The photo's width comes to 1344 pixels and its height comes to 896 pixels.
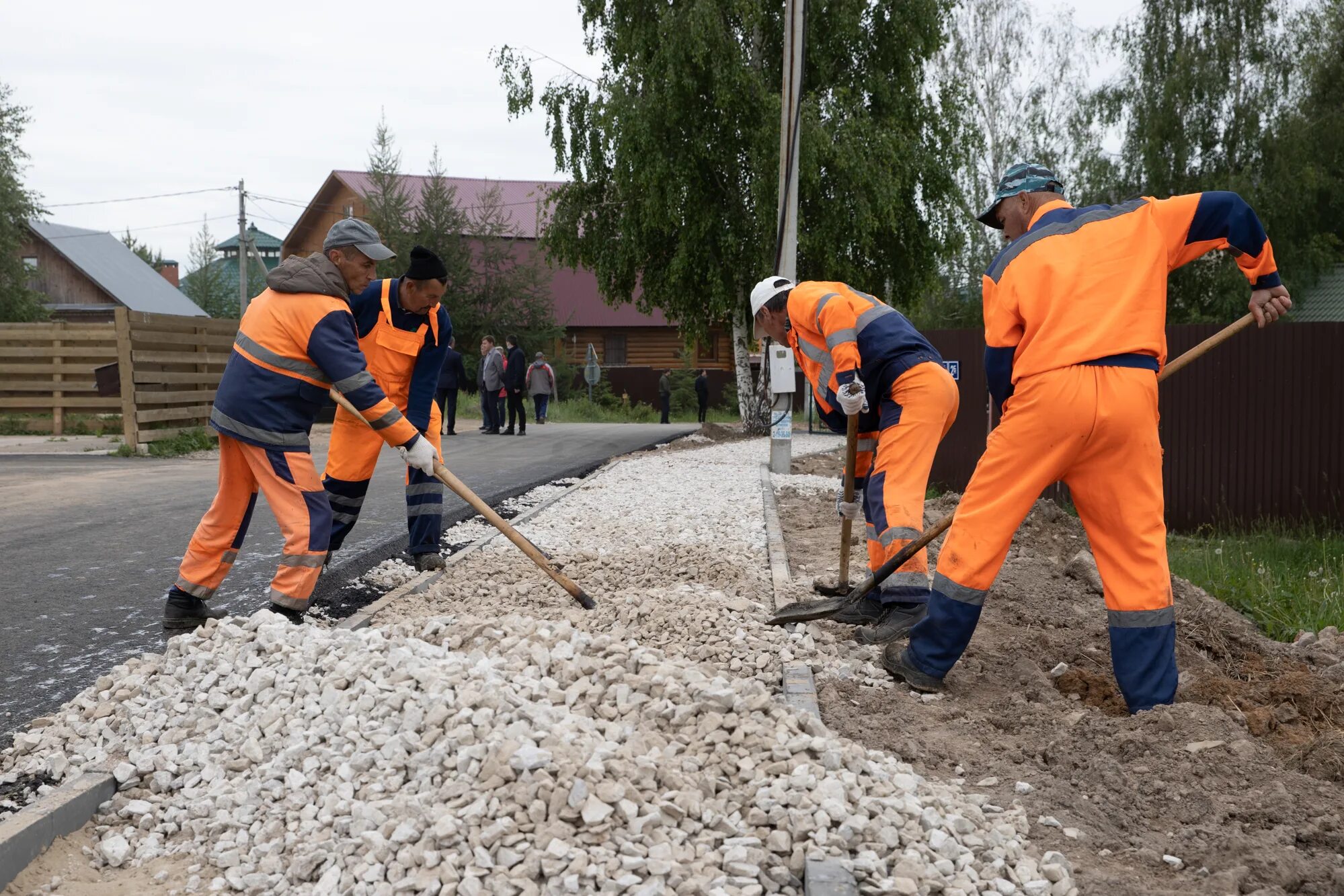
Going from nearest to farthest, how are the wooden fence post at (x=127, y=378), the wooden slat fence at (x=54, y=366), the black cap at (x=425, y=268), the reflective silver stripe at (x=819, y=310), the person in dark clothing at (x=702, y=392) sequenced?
the reflective silver stripe at (x=819, y=310)
the black cap at (x=425, y=268)
the wooden fence post at (x=127, y=378)
the wooden slat fence at (x=54, y=366)
the person in dark clothing at (x=702, y=392)

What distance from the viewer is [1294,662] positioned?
5051 millimetres

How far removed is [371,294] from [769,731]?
3.85 meters

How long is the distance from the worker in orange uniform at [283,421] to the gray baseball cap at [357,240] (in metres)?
0.19

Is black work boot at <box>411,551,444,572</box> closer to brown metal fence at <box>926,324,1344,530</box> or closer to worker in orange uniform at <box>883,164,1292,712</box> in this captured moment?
worker in orange uniform at <box>883,164,1292,712</box>

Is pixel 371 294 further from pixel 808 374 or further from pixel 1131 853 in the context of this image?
pixel 1131 853

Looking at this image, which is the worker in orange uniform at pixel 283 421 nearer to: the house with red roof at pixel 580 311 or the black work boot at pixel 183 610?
the black work boot at pixel 183 610

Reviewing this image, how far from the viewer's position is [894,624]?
4.84 m

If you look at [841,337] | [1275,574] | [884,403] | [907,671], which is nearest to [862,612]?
[907,671]

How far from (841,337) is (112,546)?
550 centimetres

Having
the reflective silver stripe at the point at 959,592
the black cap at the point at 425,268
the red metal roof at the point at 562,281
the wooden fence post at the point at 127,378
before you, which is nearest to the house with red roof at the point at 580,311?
the red metal roof at the point at 562,281

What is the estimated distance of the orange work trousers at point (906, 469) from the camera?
4.90m

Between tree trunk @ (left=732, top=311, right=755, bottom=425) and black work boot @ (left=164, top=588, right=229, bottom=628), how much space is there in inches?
618

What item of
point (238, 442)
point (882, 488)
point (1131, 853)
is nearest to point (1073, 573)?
point (882, 488)

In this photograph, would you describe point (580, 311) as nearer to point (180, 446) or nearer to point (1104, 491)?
point (180, 446)
